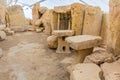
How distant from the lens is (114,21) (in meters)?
3.75

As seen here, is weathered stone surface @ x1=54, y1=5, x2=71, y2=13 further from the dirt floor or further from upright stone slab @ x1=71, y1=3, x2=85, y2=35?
the dirt floor

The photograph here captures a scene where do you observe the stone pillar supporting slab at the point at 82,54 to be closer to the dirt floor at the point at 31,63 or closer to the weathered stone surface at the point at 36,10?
the dirt floor at the point at 31,63

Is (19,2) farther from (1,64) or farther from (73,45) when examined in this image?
(73,45)

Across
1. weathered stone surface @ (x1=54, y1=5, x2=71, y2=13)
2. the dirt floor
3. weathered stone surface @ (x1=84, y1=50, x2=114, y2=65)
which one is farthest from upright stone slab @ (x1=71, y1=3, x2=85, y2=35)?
weathered stone surface @ (x1=84, y1=50, x2=114, y2=65)

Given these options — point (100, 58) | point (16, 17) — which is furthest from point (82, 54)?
point (16, 17)

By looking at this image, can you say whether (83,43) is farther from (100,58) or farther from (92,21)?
(92,21)

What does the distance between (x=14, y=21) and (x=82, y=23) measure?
517 centimetres

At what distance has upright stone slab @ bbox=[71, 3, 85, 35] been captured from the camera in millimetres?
5520

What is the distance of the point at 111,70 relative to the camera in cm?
293

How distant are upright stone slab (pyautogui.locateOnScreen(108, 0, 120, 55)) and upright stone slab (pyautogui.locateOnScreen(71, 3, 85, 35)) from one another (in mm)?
1715

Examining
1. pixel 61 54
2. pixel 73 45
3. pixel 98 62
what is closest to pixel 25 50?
pixel 61 54

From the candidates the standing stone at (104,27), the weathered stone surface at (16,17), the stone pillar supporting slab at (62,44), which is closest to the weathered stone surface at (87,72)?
the stone pillar supporting slab at (62,44)

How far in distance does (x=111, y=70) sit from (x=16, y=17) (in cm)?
768

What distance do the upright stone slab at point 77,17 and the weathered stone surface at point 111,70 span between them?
242cm
